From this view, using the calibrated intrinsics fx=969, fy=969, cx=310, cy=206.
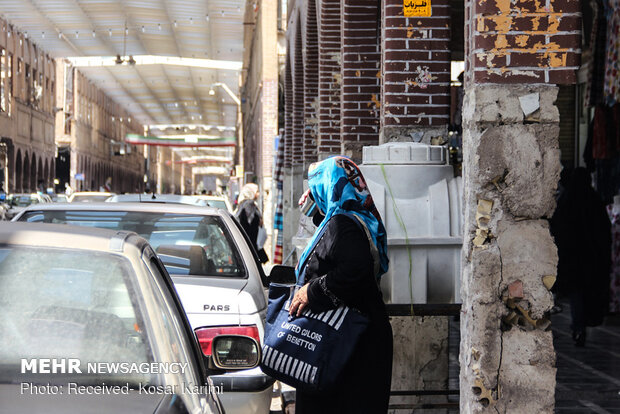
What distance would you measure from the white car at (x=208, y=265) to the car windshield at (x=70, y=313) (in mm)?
2143

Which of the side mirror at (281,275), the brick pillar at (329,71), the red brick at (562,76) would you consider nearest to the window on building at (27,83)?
the brick pillar at (329,71)

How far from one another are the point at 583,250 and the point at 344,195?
6215mm

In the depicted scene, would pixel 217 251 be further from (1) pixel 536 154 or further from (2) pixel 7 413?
(2) pixel 7 413

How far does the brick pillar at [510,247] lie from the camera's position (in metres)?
4.84

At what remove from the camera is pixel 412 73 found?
8.05m

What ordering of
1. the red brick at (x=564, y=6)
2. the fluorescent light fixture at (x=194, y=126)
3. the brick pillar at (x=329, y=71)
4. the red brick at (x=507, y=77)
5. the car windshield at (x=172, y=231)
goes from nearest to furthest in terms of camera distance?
the red brick at (x=507, y=77) < the red brick at (x=564, y=6) < the car windshield at (x=172, y=231) < the brick pillar at (x=329, y=71) < the fluorescent light fixture at (x=194, y=126)

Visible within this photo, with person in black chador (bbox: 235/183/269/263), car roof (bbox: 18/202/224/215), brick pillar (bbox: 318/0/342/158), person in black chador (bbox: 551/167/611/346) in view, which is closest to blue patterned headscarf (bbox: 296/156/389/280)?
car roof (bbox: 18/202/224/215)

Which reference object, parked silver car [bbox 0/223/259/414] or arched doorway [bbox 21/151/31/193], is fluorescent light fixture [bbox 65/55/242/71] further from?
parked silver car [bbox 0/223/259/414]

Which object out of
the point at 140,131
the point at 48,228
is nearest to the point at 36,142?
the point at 140,131

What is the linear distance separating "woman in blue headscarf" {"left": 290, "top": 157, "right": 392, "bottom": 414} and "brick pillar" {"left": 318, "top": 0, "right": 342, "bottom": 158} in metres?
8.76

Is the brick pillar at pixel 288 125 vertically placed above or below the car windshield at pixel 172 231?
above

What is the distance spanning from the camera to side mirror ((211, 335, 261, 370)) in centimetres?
352

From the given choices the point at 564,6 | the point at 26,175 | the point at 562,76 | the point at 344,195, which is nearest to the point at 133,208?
the point at 344,195

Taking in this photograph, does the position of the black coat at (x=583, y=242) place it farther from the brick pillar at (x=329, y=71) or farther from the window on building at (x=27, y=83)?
the window on building at (x=27, y=83)
